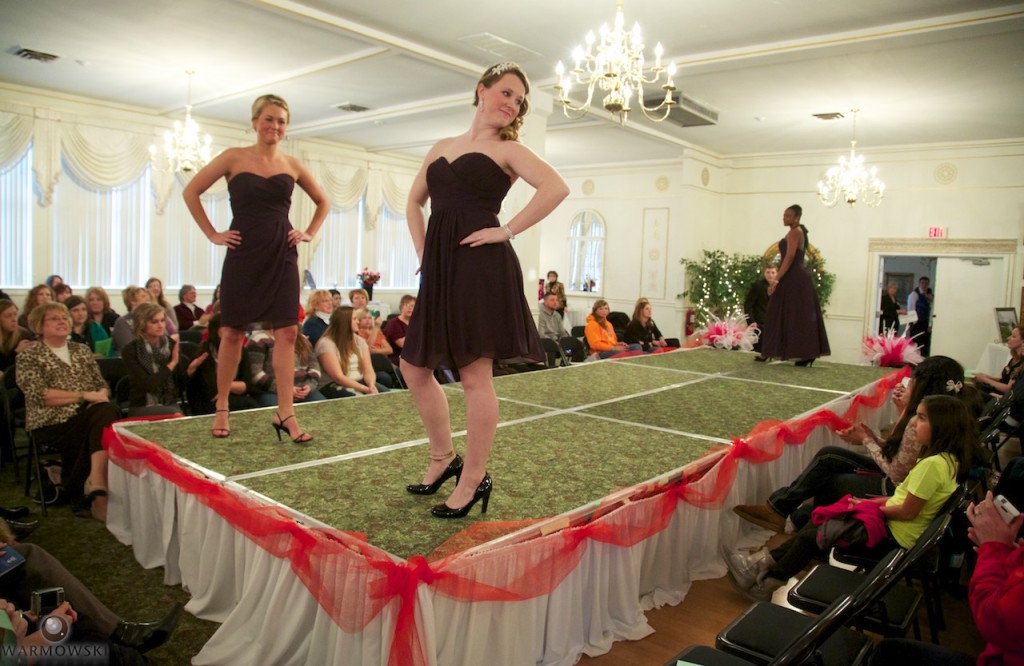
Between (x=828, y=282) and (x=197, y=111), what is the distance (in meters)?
10.2

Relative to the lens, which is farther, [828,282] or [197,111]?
[828,282]

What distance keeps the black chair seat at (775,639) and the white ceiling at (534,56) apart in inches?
201

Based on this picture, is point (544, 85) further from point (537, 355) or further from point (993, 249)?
point (993, 249)

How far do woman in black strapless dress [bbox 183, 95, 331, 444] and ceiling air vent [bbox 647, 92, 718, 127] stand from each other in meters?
5.96

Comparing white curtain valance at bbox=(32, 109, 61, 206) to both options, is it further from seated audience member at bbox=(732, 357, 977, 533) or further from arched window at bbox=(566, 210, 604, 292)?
seated audience member at bbox=(732, 357, 977, 533)

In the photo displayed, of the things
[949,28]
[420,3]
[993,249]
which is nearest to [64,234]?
[420,3]

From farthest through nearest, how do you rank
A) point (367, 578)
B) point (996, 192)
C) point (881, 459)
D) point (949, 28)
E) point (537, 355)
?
point (996, 192) → point (949, 28) → point (881, 459) → point (537, 355) → point (367, 578)

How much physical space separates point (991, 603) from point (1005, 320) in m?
9.54

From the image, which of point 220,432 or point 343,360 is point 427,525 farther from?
point 343,360

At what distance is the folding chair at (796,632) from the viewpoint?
191 centimetres

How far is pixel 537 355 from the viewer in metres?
2.62

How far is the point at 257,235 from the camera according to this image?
10.9 feet

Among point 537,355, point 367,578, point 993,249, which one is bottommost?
point 367,578

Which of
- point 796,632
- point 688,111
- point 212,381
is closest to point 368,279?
point 688,111
